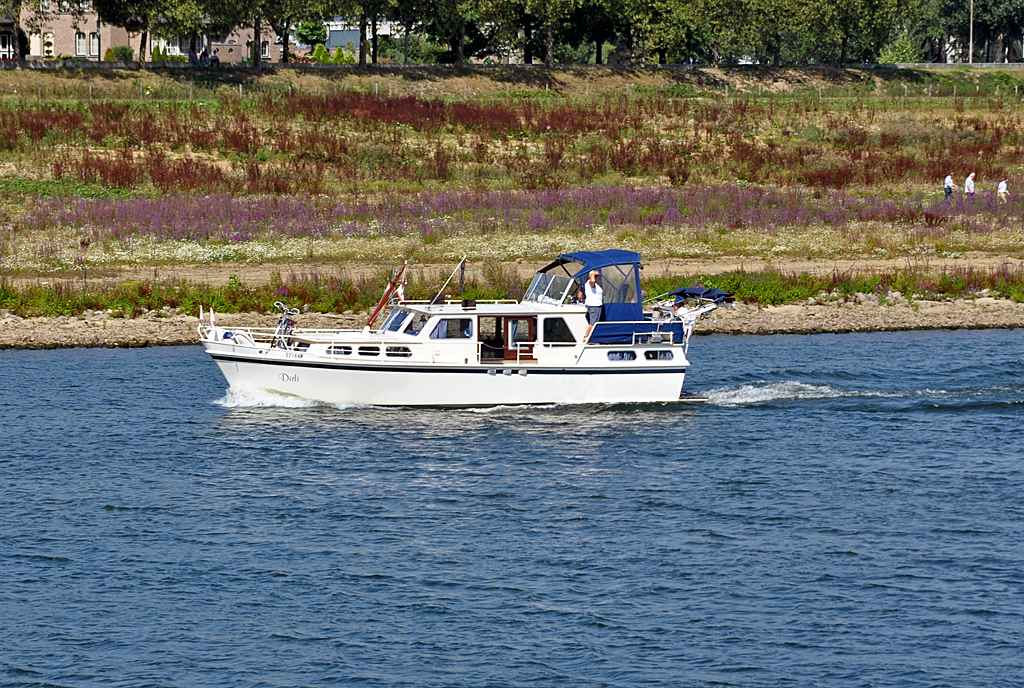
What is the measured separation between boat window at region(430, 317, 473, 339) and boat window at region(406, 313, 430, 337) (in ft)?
1.17

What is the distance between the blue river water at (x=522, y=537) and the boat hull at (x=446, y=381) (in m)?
0.43

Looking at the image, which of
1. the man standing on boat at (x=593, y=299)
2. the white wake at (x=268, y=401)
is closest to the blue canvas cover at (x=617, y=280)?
the man standing on boat at (x=593, y=299)

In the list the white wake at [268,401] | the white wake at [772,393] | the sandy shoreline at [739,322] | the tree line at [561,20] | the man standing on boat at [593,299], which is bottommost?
the white wake at [268,401]

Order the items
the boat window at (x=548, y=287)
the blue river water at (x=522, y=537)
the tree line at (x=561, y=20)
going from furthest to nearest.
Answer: the tree line at (x=561, y=20)
the boat window at (x=548, y=287)
the blue river water at (x=522, y=537)

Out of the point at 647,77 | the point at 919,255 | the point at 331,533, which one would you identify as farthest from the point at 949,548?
the point at 647,77

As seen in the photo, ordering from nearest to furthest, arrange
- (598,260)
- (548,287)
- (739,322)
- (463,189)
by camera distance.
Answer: (598,260)
(548,287)
(739,322)
(463,189)

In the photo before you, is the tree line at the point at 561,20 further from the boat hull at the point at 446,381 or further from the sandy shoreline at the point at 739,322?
the boat hull at the point at 446,381

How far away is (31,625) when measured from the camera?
62.3 feet

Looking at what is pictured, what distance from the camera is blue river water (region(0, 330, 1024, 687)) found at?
18000 millimetres

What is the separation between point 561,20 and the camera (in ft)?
369

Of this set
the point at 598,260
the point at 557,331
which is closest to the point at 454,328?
the point at 557,331

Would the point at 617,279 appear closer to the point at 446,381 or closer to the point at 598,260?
the point at 598,260

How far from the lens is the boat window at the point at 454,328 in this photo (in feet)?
97.5

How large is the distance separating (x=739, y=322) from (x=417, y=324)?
1434 centimetres
